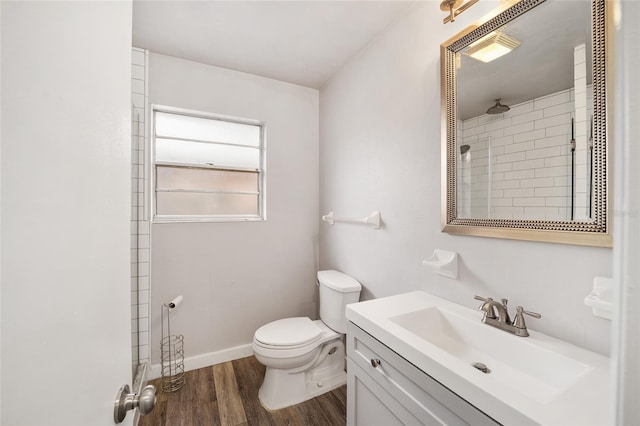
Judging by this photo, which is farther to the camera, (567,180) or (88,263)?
(567,180)

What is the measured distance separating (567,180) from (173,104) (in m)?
2.40

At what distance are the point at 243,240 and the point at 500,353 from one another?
1875mm

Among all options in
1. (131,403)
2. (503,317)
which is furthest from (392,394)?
(131,403)

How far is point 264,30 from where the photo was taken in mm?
1728

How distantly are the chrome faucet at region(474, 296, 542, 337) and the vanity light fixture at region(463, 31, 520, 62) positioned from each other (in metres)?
1.04

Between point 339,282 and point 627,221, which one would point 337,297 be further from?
point 627,221

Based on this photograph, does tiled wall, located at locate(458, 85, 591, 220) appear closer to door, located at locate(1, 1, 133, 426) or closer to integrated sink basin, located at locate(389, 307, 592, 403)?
integrated sink basin, located at locate(389, 307, 592, 403)

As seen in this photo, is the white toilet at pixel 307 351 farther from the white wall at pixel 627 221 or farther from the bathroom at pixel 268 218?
the white wall at pixel 627 221

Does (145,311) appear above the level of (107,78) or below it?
below

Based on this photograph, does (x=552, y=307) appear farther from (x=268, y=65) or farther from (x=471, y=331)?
(x=268, y=65)

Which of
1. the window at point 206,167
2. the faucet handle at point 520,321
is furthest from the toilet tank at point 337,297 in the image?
the faucet handle at point 520,321

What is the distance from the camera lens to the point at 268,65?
2.14 m

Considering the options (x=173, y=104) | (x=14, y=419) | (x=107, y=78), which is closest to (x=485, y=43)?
(x=107, y=78)

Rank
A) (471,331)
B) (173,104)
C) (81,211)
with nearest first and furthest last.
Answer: (81,211) < (471,331) < (173,104)
